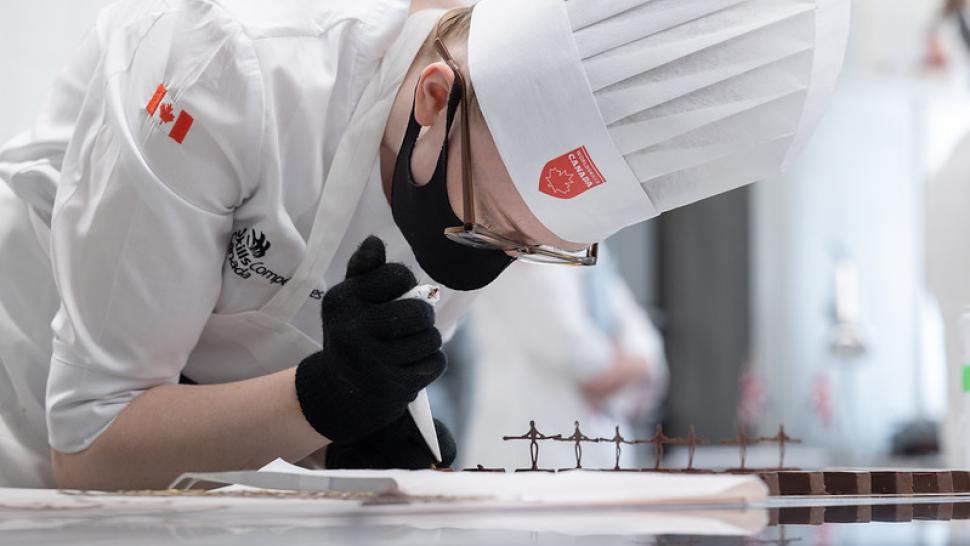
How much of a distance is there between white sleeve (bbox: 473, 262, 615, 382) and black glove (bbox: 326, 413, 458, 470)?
1927mm

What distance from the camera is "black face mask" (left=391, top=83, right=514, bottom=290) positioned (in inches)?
47.0

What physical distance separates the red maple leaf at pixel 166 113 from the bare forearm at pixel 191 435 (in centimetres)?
27

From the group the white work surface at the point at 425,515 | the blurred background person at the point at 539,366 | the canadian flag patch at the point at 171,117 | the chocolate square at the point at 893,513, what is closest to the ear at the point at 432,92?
the canadian flag patch at the point at 171,117

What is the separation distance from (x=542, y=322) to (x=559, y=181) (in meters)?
2.17

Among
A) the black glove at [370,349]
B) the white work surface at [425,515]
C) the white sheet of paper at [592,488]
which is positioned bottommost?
the white work surface at [425,515]

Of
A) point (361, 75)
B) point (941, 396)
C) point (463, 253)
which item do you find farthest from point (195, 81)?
point (941, 396)

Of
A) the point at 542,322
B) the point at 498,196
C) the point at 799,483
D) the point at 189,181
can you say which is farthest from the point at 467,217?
the point at 542,322

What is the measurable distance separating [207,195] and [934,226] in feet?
3.07

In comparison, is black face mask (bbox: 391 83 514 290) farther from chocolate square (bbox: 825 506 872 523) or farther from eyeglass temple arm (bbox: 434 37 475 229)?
chocolate square (bbox: 825 506 872 523)

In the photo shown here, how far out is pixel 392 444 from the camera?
1297mm

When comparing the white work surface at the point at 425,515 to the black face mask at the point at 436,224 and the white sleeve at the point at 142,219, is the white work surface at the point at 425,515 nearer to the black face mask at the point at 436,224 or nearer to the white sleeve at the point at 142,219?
the white sleeve at the point at 142,219

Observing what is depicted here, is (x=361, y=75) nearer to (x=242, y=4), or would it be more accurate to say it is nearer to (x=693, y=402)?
(x=242, y=4)

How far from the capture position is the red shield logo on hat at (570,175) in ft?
3.78

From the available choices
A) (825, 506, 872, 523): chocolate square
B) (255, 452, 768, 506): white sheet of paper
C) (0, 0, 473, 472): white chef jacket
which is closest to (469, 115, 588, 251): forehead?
(0, 0, 473, 472): white chef jacket
